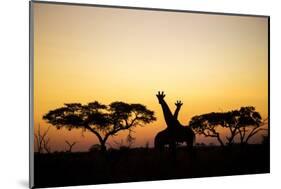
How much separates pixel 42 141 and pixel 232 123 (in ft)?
7.97

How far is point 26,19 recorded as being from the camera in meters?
5.88

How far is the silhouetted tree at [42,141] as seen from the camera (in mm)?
5691

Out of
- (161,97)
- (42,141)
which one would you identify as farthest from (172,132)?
(42,141)

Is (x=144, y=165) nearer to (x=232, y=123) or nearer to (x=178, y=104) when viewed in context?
(x=178, y=104)

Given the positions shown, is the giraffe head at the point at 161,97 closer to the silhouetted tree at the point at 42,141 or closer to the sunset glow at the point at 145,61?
the sunset glow at the point at 145,61

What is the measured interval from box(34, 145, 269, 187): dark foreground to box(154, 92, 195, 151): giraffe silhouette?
0.11 metres

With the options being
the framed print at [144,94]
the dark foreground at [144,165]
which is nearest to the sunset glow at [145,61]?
the framed print at [144,94]

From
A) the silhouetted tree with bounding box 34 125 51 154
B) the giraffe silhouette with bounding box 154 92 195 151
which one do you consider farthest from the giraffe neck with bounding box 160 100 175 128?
the silhouetted tree with bounding box 34 125 51 154

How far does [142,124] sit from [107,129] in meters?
0.44

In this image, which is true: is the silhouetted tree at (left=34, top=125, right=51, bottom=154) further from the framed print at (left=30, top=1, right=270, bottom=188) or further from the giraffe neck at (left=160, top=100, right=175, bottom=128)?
the giraffe neck at (left=160, top=100, right=175, bottom=128)

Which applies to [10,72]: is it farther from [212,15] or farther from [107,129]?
[212,15]

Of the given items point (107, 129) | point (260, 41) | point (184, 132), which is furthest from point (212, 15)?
point (107, 129)

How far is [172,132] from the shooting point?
630 centimetres

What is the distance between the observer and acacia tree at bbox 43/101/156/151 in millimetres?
5797
